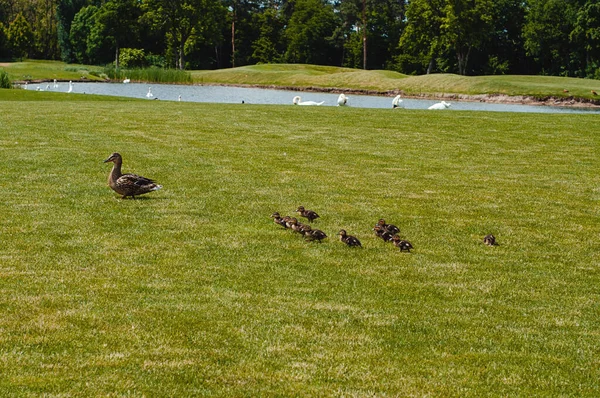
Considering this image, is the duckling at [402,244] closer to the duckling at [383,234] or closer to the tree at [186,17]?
the duckling at [383,234]

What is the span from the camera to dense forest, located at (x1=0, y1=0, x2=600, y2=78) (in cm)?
11006

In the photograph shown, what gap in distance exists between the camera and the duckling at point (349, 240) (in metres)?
11.9

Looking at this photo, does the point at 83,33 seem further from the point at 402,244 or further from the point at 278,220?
the point at 402,244

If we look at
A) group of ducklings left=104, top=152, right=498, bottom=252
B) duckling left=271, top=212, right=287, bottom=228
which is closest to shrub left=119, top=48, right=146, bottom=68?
group of ducklings left=104, top=152, right=498, bottom=252

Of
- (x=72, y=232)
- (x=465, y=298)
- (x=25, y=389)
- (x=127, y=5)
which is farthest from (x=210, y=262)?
(x=127, y=5)

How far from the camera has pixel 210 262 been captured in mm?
10891

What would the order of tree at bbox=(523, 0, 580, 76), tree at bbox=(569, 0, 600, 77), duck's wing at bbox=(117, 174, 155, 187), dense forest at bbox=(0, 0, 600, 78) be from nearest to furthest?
duck's wing at bbox=(117, 174, 155, 187), tree at bbox=(569, 0, 600, 77), tree at bbox=(523, 0, 580, 76), dense forest at bbox=(0, 0, 600, 78)

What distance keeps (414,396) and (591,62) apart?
11134 centimetres

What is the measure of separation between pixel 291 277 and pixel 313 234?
6.16ft

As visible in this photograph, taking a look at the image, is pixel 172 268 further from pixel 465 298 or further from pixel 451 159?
pixel 451 159

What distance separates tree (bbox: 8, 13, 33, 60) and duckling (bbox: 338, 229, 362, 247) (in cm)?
14223

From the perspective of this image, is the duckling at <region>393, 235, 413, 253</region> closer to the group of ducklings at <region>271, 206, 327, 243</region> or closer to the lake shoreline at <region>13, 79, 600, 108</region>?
the group of ducklings at <region>271, 206, 327, 243</region>

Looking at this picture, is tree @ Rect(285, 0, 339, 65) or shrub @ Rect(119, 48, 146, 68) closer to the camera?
shrub @ Rect(119, 48, 146, 68)

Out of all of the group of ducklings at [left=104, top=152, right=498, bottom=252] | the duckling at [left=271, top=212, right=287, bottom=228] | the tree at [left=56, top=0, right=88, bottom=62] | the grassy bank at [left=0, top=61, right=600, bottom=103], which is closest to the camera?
the group of ducklings at [left=104, top=152, right=498, bottom=252]
